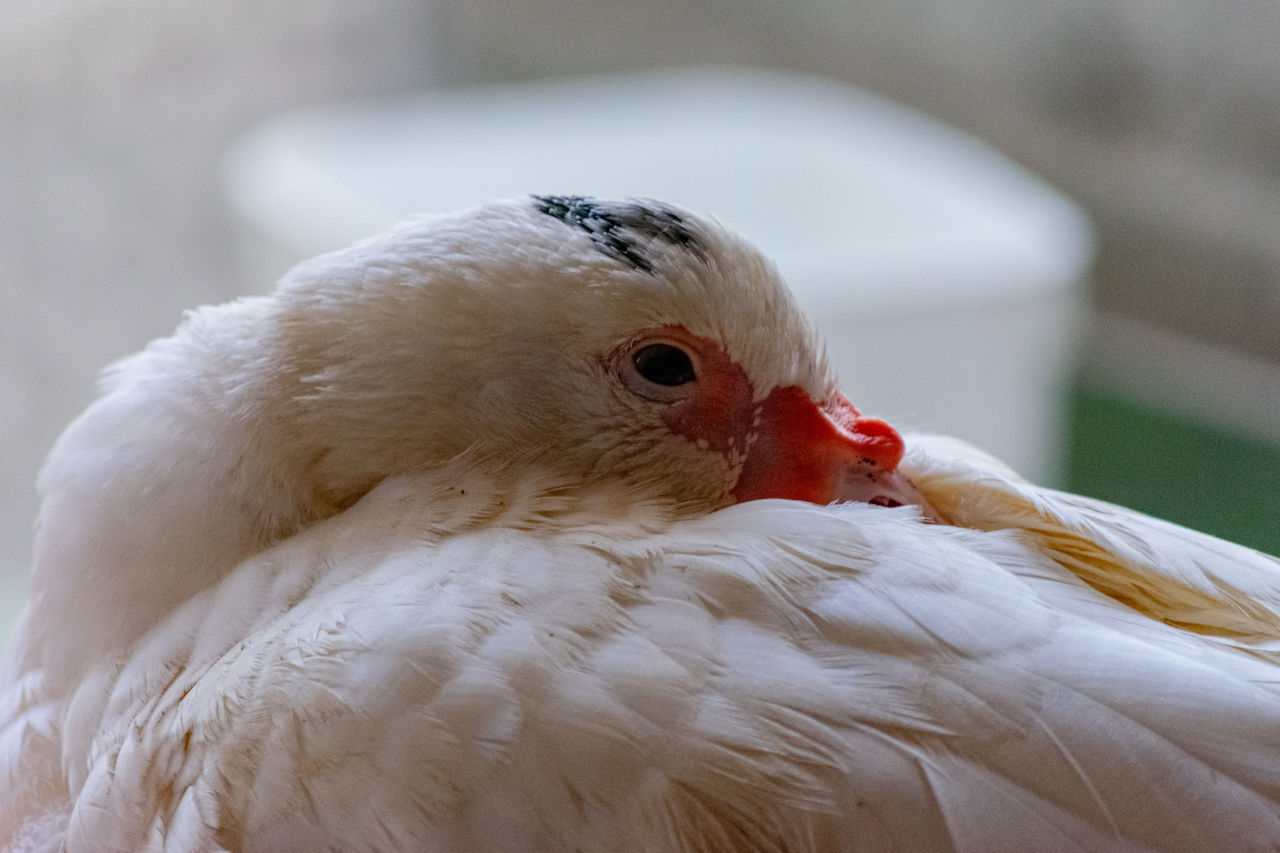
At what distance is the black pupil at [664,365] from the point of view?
0.66m

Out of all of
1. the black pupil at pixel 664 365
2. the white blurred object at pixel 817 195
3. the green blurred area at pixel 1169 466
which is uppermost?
the black pupil at pixel 664 365

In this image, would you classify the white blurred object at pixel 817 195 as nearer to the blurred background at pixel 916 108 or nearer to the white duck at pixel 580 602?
the blurred background at pixel 916 108

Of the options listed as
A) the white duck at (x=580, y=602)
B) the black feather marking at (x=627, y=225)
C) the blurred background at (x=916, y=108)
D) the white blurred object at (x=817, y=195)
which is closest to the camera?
the white duck at (x=580, y=602)

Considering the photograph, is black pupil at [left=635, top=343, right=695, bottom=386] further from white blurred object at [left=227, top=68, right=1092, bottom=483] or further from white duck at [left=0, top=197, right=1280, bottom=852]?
white blurred object at [left=227, top=68, right=1092, bottom=483]

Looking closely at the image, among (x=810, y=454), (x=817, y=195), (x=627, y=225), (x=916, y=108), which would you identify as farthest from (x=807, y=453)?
(x=916, y=108)

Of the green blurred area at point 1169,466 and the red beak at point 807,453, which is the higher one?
the red beak at point 807,453

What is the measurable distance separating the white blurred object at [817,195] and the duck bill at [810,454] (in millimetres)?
747

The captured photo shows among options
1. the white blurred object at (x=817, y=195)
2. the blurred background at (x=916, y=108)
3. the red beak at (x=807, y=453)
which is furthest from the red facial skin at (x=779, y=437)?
the blurred background at (x=916, y=108)

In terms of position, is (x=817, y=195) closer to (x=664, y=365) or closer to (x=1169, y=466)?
(x=1169, y=466)

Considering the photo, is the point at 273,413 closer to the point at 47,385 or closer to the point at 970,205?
the point at 970,205

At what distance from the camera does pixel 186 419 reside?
675 mm

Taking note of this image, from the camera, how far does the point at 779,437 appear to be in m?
0.69

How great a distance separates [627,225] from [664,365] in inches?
2.8

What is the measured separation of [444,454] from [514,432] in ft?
0.12
